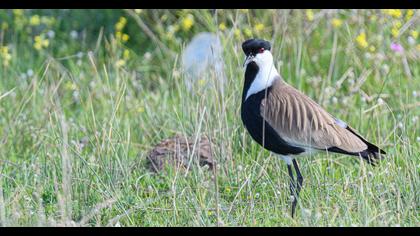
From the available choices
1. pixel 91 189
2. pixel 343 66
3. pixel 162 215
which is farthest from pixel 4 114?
pixel 343 66

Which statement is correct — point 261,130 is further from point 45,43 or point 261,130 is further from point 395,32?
point 45,43

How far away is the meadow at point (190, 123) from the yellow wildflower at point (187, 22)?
6 cm

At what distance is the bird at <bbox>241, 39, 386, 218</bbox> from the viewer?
5016 mm

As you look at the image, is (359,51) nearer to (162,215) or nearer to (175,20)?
(175,20)

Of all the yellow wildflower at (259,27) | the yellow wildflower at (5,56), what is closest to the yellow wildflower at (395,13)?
the yellow wildflower at (259,27)

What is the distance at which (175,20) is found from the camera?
28.1 feet

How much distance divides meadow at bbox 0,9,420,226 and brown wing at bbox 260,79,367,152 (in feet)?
0.58

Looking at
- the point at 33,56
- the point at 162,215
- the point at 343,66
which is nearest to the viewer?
the point at 162,215

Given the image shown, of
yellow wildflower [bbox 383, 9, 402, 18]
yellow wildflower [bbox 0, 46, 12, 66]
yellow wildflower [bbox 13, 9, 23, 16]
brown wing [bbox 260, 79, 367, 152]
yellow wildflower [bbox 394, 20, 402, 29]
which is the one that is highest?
yellow wildflower [bbox 383, 9, 402, 18]

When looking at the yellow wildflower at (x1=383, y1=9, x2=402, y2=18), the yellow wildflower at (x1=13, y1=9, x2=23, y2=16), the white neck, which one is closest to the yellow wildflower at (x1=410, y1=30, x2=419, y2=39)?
the yellow wildflower at (x1=383, y1=9, x2=402, y2=18)

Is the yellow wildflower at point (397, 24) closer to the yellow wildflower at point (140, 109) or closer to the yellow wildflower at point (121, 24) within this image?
the yellow wildflower at point (140, 109)

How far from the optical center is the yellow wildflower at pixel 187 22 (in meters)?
7.97

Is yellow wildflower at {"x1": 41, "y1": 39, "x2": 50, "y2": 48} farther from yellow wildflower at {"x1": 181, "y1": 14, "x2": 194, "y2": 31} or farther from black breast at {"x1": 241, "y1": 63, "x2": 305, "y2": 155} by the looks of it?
black breast at {"x1": 241, "y1": 63, "x2": 305, "y2": 155}
